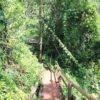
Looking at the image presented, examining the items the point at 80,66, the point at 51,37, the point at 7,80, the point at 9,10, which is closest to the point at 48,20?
the point at 51,37

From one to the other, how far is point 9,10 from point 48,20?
10.6 metres

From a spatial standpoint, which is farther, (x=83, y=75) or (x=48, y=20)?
(x=48, y=20)

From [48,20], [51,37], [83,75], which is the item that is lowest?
[83,75]

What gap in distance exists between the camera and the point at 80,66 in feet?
63.7

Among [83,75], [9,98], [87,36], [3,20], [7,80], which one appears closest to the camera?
[9,98]

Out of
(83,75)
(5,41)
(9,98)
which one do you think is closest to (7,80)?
(9,98)

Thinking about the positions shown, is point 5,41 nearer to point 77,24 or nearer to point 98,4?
point 77,24

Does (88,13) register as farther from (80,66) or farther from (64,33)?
(80,66)

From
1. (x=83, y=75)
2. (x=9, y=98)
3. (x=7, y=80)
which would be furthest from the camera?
(x=83, y=75)

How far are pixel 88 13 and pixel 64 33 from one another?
250cm

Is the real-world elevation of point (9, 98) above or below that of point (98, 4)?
below

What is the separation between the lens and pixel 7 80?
766 centimetres

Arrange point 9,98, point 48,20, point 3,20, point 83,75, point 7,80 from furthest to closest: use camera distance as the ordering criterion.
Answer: point 48,20 < point 83,75 < point 3,20 < point 7,80 < point 9,98

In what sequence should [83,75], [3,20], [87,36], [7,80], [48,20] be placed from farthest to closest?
[48,20]
[87,36]
[83,75]
[3,20]
[7,80]
